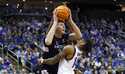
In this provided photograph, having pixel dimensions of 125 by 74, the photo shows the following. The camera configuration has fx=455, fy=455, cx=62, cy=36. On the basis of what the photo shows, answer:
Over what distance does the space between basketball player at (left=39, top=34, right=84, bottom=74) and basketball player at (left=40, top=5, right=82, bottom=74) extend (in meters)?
0.10

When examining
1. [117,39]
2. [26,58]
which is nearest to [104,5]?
[117,39]

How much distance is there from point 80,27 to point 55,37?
2182 centimetres

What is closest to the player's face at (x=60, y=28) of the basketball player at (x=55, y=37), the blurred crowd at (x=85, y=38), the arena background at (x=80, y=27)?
the basketball player at (x=55, y=37)

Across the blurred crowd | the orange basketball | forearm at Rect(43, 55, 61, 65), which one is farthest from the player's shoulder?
the blurred crowd

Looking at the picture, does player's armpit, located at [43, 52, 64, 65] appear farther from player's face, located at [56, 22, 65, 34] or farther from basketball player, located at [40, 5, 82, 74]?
player's face, located at [56, 22, 65, 34]

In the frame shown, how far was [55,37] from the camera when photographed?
6336 millimetres

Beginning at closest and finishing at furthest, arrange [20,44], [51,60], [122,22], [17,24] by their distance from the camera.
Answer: [51,60] → [20,44] → [17,24] → [122,22]

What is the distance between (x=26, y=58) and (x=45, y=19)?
27.0 ft

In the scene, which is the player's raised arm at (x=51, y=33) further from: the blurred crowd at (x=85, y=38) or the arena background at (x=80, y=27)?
the arena background at (x=80, y=27)

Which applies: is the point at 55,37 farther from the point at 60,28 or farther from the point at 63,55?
the point at 63,55

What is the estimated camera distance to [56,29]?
6.24m

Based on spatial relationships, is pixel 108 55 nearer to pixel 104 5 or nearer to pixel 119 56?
pixel 119 56

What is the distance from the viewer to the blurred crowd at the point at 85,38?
1997 cm

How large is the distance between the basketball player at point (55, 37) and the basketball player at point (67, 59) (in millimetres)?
95
